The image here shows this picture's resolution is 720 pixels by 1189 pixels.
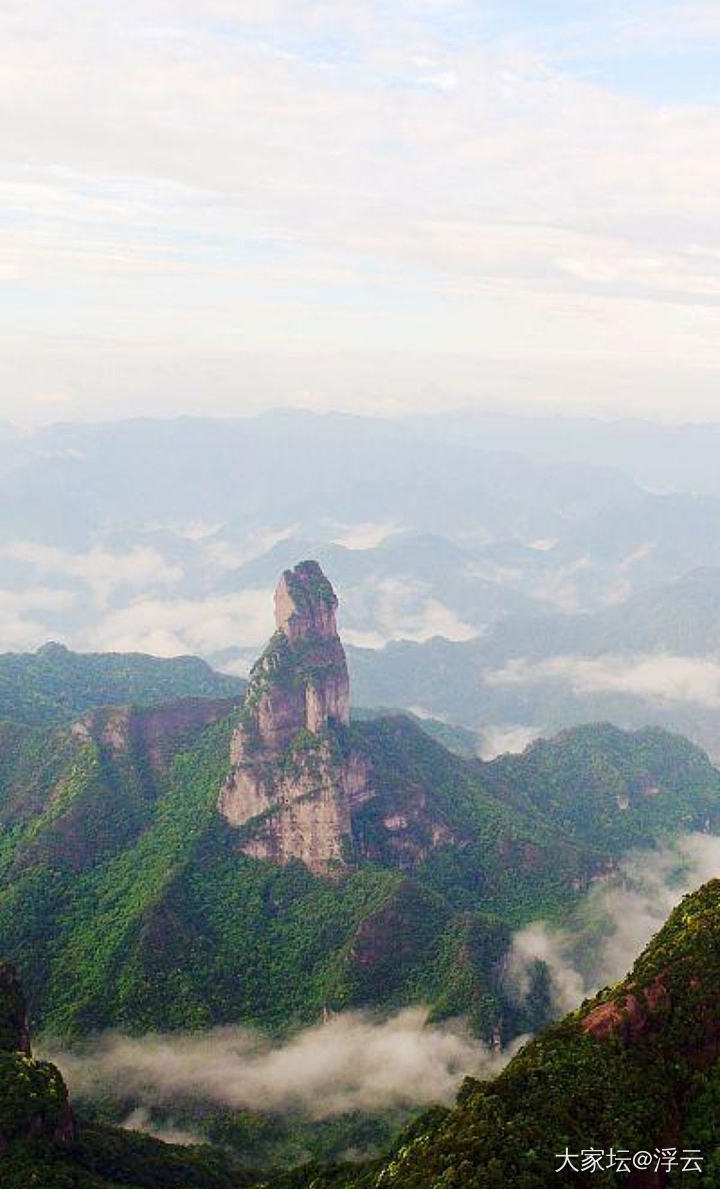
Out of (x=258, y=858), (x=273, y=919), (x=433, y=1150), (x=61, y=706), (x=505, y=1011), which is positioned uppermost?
(x=61, y=706)

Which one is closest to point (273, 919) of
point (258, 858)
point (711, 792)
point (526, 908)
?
point (258, 858)

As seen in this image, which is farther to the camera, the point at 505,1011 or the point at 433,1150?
the point at 505,1011

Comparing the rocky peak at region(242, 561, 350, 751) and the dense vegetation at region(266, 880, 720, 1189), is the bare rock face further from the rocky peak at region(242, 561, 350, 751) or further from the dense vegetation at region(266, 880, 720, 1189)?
the dense vegetation at region(266, 880, 720, 1189)

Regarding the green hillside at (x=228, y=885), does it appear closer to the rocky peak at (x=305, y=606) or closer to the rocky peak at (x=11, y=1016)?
the rocky peak at (x=305, y=606)

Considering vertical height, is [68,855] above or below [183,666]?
below

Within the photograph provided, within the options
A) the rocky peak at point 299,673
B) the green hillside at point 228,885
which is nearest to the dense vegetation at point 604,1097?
the green hillside at point 228,885

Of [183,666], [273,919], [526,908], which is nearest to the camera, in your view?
[273,919]

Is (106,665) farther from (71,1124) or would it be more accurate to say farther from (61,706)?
(71,1124)

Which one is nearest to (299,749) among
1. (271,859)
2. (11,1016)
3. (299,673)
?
(299,673)

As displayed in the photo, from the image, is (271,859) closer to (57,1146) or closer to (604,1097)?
(57,1146)
